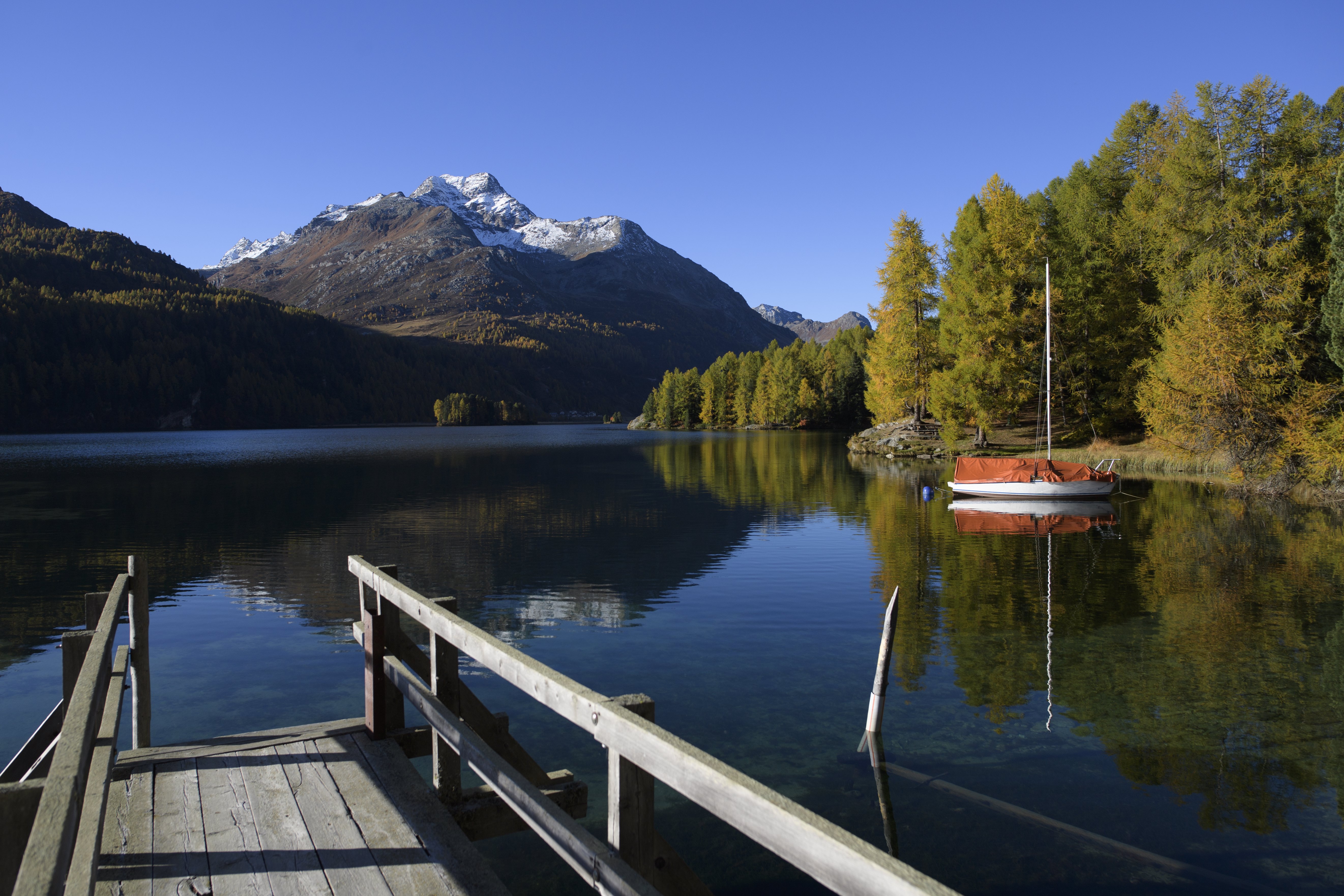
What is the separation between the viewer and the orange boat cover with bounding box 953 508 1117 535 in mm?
27172

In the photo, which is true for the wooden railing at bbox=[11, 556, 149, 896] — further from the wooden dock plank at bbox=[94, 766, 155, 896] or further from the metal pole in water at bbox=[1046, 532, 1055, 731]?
the metal pole in water at bbox=[1046, 532, 1055, 731]

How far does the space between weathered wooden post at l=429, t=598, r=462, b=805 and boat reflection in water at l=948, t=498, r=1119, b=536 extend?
76.6 feet

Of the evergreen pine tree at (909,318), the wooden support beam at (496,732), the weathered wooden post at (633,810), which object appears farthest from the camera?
the evergreen pine tree at (909,318)

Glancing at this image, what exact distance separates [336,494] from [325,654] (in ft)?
95.2

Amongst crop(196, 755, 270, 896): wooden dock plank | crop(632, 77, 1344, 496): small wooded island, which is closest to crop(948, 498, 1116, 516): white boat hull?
crop(632, 77, 1344, 496): small wooded island

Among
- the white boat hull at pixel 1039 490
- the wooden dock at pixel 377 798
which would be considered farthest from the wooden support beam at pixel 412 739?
the white boat hull at pixel 1039 490

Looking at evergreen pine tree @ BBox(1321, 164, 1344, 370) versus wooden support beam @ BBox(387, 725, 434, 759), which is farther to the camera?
evergreen pine tree @ BBox(1321, 164, 1344, 370)

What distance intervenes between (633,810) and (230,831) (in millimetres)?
3258

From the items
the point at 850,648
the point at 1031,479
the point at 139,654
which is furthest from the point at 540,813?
the point at 1031,479

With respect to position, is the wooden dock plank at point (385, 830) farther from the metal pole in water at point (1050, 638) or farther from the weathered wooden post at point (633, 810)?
the metal pole in water at point (1050, 638)

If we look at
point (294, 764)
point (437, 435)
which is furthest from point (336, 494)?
point (437, 435)

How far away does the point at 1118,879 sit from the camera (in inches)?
279

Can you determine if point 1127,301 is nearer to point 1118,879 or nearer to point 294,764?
point 1118,879

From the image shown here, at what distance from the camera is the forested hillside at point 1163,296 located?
3316 centimetres
